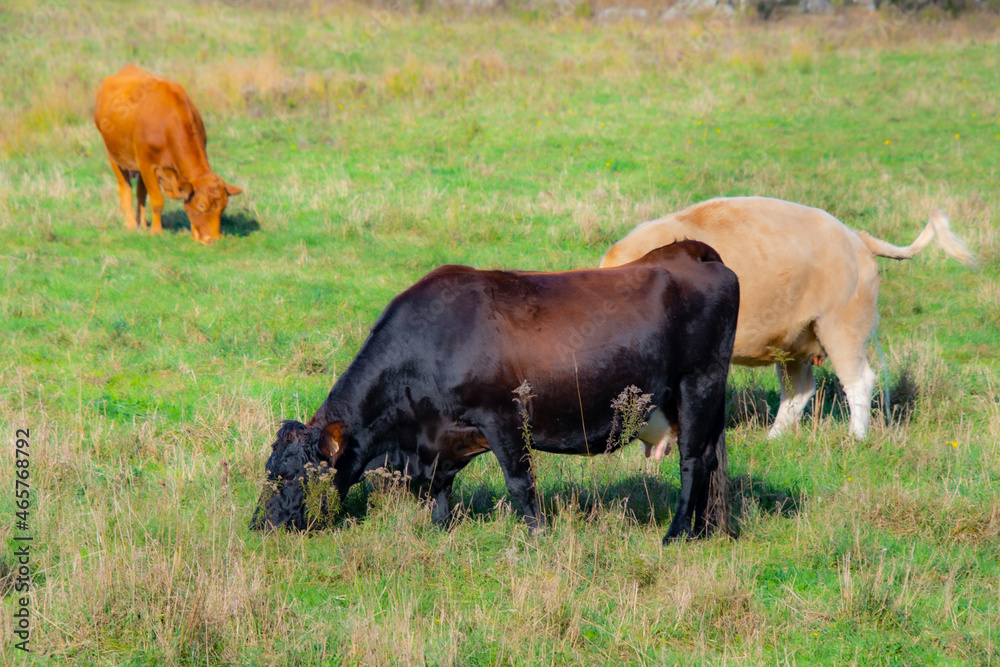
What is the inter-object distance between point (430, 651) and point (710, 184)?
34.6 ft

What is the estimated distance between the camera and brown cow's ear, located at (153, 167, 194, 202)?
11.8m

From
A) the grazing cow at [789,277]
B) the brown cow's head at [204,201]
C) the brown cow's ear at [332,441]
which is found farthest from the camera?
the brown cow's head at [204,201]

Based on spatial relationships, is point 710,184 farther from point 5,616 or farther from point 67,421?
point 5,616

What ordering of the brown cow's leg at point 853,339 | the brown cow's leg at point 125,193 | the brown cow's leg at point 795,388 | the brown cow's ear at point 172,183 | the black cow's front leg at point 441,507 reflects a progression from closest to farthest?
the black cow's front leg at point 441,507 → the brown cow's leg at point 853,339 → the brown cow's leg at point 795,388 → the brown cow's ear at point 172,183 → the brown cow's leg at point 125,193

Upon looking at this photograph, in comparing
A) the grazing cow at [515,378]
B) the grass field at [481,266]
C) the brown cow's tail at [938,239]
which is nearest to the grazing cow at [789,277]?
the brown cow's tail at [938,239]

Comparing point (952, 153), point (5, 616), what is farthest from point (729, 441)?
point (952, 153)

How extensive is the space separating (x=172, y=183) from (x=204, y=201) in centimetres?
83

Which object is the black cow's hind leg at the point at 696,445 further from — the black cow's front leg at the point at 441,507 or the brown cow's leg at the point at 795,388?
the brown cow's leg at the point at 795,388

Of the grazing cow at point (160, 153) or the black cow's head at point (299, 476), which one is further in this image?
the grazing cow at point (160, 153)

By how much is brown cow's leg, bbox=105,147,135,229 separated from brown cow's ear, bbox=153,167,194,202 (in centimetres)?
56

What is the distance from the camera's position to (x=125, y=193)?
12562mm

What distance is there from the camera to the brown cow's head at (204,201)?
11.5 m

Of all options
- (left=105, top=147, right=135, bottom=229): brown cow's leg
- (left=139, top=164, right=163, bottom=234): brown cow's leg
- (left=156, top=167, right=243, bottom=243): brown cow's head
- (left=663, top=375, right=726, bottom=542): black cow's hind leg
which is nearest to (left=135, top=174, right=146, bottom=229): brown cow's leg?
(left=105, top=147, right=135, bottom=229): brown cow's leg

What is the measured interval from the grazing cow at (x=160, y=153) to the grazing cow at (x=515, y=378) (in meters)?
7.46
